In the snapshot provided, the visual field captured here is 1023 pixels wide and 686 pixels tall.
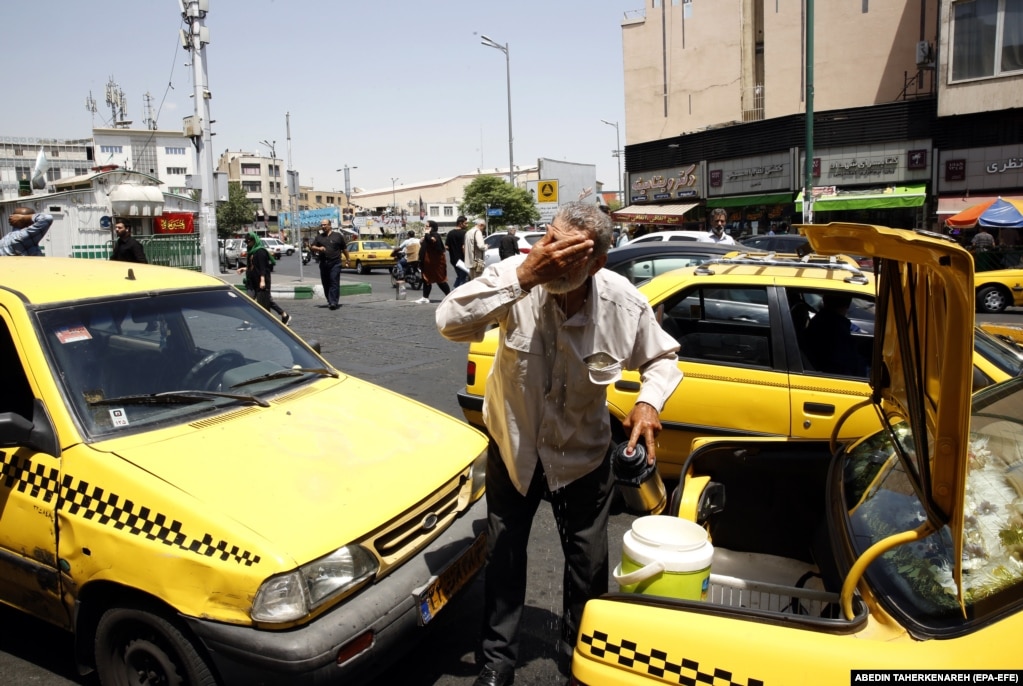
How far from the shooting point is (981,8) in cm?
2494

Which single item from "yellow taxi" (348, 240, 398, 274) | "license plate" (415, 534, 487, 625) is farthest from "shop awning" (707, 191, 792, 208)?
"license plate" (415, 534, 487, 625)

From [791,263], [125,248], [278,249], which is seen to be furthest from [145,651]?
[278,249]

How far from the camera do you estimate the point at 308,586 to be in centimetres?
244

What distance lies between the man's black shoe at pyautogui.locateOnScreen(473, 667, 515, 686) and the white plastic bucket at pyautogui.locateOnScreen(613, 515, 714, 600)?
83cm

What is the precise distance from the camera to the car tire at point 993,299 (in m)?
13.9

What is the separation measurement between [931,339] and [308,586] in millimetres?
2007

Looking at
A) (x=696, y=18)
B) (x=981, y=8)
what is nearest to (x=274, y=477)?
(x=981, y=8)

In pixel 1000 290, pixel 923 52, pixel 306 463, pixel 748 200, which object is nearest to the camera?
pixel 306 463

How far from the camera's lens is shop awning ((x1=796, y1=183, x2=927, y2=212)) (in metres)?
26.6

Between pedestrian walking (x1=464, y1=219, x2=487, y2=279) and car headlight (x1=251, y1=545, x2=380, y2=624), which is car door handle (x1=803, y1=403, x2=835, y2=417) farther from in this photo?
pedestrian walking (x1=464, y1=219, x2=487, y2=279)

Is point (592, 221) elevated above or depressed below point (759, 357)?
above

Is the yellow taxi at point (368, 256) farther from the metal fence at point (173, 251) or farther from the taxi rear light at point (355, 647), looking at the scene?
the taxi rear light at point (355, 647)

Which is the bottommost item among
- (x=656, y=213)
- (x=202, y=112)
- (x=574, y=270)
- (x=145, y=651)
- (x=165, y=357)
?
(x=145, y=651)

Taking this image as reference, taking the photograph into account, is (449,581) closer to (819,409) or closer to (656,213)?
(819,409)
